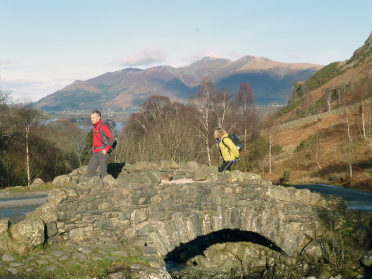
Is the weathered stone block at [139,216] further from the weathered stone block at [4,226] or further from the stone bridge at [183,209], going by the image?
the weathered stone block at [4,226]

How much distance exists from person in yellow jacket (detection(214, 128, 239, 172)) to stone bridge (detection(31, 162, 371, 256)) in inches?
16.0

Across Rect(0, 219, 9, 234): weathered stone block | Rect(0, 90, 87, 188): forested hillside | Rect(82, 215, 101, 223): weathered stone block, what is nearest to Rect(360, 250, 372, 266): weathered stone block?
Rect(82, 215, 101, 223): weathered stone block

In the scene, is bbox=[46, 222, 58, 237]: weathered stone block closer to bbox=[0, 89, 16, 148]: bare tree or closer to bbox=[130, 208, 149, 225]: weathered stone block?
bbox=[130, 208, 149, 225]: weathered stone block

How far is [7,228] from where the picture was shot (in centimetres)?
570

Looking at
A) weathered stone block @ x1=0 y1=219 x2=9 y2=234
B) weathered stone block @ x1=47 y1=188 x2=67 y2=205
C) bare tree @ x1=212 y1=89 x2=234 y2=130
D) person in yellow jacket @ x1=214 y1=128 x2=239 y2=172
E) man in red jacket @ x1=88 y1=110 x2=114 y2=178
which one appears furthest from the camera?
bare tree @ x1=212 y1=89 x2=234 y2=130

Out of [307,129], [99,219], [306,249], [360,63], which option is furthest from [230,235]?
[360,63]

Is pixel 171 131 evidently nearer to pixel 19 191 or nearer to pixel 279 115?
pixel 19 191

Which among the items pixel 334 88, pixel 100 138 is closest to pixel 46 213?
pixel 100 138

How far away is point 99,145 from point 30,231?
2.40m

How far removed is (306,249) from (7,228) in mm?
7318

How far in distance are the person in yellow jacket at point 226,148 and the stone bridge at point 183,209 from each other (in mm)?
406

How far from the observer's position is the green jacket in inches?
343

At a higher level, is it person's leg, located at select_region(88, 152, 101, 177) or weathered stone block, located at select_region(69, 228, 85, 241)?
person's leg, located at select_region(88, 152, 101, 177)

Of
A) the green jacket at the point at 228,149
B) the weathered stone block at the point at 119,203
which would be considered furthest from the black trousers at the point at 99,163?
the green jacket at the point at 228,149
